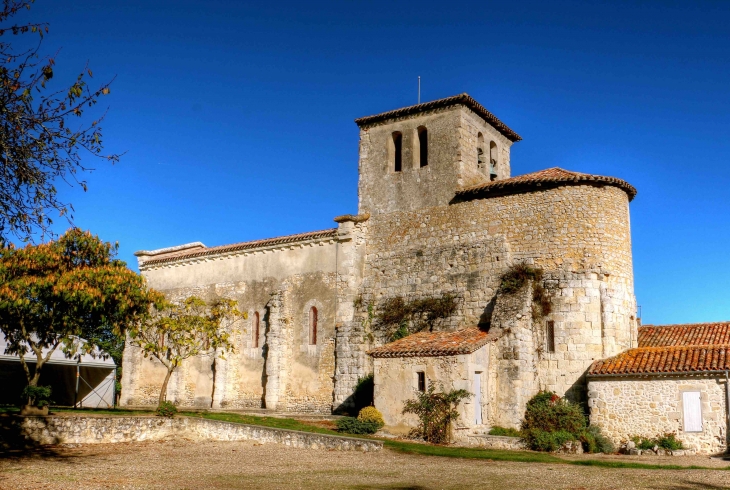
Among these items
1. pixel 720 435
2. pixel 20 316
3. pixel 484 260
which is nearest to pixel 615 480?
pixel 720 435

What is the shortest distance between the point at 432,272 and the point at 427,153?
16.5 ft

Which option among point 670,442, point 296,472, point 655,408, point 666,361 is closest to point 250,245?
point 296,472

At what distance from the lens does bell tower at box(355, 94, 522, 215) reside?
26.5 meters

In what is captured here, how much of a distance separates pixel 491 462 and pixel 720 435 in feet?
24.0

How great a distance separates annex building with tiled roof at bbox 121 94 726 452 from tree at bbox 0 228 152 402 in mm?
6486

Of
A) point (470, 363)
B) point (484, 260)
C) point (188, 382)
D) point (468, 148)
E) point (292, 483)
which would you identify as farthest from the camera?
point (188, 382)

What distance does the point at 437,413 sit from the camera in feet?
66.4

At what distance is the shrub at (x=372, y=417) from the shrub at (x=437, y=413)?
124 centimetres

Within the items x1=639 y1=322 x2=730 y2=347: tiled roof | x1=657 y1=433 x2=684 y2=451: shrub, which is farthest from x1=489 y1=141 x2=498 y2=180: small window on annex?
x1=657 y1=433 x2=684 y2=451: shrub

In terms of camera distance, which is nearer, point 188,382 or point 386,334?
point 386,334

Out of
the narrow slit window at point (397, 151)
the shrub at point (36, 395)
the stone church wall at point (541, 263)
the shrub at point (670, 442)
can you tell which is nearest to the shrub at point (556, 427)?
the stone church wall at point (541, 263)

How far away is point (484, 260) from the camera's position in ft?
80.5

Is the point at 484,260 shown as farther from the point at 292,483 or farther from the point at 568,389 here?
the point at 292,483

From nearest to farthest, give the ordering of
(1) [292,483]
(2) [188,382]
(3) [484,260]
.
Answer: (1) [292,483] → (3) [484,260] → (2) [188,382]
